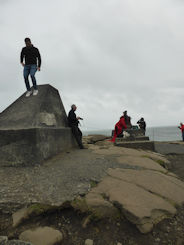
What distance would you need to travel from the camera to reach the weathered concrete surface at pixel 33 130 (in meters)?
3.55

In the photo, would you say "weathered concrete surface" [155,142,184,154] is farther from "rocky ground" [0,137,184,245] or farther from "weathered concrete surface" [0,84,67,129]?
"weathered concrete surface" [0,84,67,129]

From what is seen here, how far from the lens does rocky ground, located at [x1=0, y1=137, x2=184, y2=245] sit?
1940mm

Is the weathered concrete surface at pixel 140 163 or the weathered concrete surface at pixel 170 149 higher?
the weathered concrete surface at pixel 140 163

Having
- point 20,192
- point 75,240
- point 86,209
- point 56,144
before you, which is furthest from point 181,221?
point 56,144

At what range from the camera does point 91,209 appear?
2188 millimetres

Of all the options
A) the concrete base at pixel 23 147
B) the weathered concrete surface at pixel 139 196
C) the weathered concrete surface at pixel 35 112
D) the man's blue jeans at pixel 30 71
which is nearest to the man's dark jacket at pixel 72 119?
the weathered concrete surface at pixel 35 112

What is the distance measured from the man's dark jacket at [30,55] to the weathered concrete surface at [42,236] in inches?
171

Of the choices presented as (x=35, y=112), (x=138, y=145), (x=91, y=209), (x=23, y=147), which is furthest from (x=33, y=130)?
(x=138, y=145)

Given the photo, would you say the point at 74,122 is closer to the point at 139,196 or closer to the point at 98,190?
the point at 98,190

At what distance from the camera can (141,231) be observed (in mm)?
1935

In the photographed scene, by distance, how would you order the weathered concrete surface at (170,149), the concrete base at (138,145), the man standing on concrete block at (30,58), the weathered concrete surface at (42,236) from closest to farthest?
the weathered concrete surface at (42,236) → the man standing on concrete block at (30,58) → the concrete base at (138,145) → the weathered concrete surface at (170,149)

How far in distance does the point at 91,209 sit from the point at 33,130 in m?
2.17

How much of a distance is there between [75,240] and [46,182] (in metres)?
1.09

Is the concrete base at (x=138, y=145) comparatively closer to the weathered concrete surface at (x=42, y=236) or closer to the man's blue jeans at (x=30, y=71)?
the man's blue jeans at (x=30, y=71)
